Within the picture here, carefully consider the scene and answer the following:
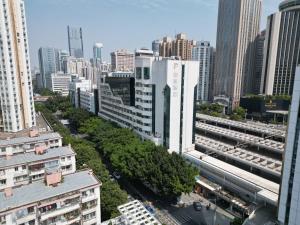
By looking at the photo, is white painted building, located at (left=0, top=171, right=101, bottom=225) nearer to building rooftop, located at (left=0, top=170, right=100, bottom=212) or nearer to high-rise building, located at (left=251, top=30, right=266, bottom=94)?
building rooftop, located at (left=0, top=170, right=100, bottom=212)

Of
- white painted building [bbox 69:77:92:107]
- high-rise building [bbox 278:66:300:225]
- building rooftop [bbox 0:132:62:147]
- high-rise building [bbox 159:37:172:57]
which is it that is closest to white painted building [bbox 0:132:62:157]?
building rooftop [bbox 0:132:62:147]

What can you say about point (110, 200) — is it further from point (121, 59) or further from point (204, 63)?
point (121, 59)

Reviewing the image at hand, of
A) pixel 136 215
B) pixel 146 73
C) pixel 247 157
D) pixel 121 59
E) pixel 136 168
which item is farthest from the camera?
pixel 121 59

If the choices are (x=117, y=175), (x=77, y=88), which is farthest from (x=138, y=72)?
(x=77, y=88)

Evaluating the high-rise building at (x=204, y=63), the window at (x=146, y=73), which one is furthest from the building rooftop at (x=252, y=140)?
the high-rise building at (x=204, y=63)

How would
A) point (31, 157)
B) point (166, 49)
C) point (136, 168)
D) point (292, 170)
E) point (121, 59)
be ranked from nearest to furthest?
point (292, 170) → point (31, 157) → point (136, 168) → point (166, 49) → point (121, 59)

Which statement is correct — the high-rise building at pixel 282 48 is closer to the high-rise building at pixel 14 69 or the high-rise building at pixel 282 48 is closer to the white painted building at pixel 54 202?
the high-rise building at pixel 14 69
